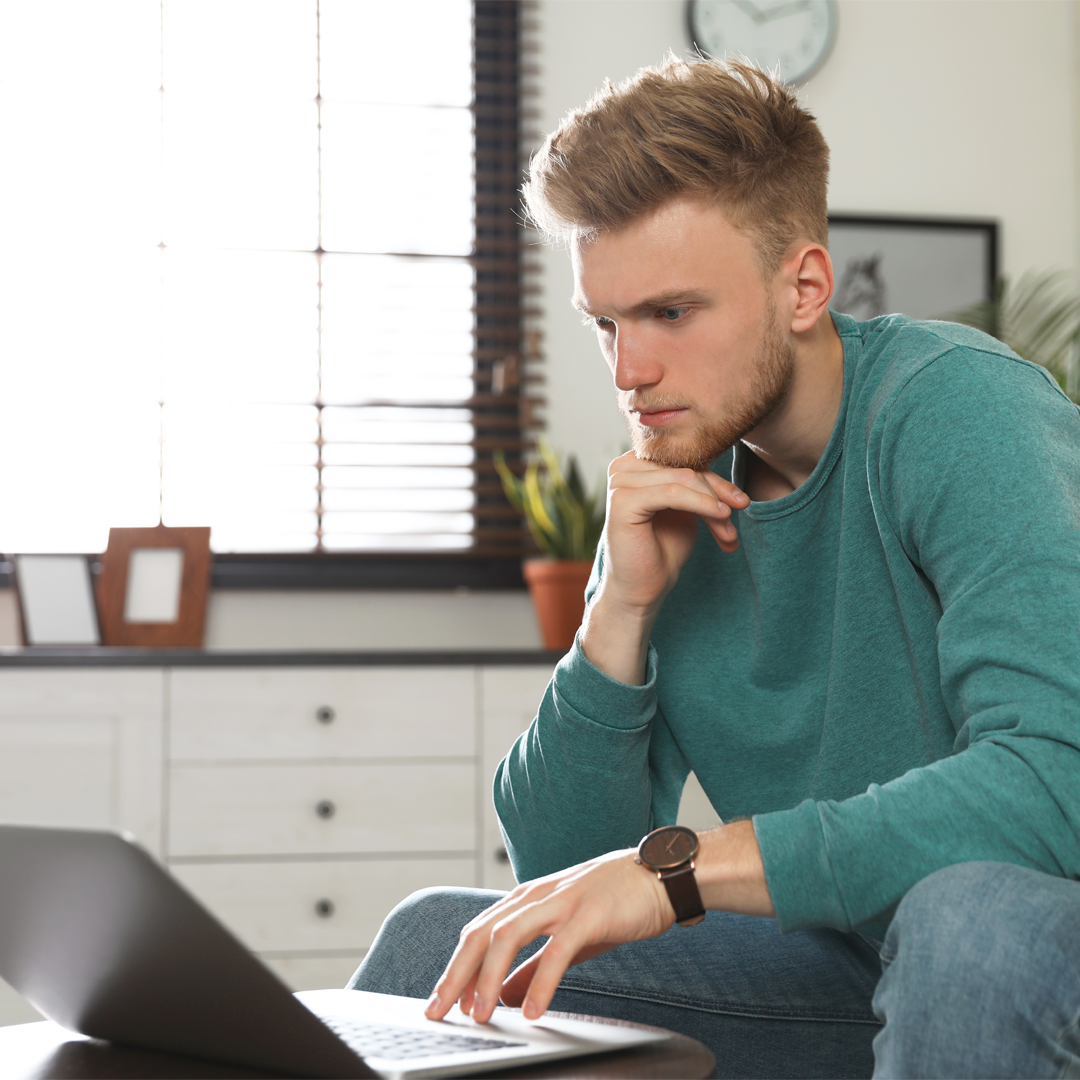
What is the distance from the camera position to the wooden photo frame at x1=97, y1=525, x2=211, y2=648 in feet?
8.68

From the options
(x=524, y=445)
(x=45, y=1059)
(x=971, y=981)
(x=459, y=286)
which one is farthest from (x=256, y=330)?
(x=971, y=981)

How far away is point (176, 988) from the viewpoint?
0.72 metres

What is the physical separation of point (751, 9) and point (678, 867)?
8.92 ft

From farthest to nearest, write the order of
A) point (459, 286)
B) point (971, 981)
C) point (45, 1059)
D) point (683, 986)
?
point (459, 286) → point (683, 986) → point (45, 1059) → point (971, 981)

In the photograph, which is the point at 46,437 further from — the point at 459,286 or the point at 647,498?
the point at 647,498

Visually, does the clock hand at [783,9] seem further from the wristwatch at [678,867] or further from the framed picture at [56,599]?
the wristwatch at [678,867]

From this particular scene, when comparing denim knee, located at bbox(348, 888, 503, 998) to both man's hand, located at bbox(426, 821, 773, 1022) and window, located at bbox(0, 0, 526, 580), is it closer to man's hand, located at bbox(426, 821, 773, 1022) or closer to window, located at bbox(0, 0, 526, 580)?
man's hand, located at bbox(426, 821, 773, 1022)

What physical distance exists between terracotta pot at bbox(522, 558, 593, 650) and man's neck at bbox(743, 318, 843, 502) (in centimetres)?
126

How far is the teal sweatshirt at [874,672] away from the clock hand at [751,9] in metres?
2.06

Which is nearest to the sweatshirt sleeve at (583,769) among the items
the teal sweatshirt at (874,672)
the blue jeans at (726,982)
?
the teal sweatshirt at (874,672)

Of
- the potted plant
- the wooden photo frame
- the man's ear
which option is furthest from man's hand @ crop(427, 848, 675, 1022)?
the wooden photo frame

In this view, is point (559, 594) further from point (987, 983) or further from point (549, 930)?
point (987, 983)

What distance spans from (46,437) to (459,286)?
103 centimetres

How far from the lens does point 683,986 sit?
1138mm
